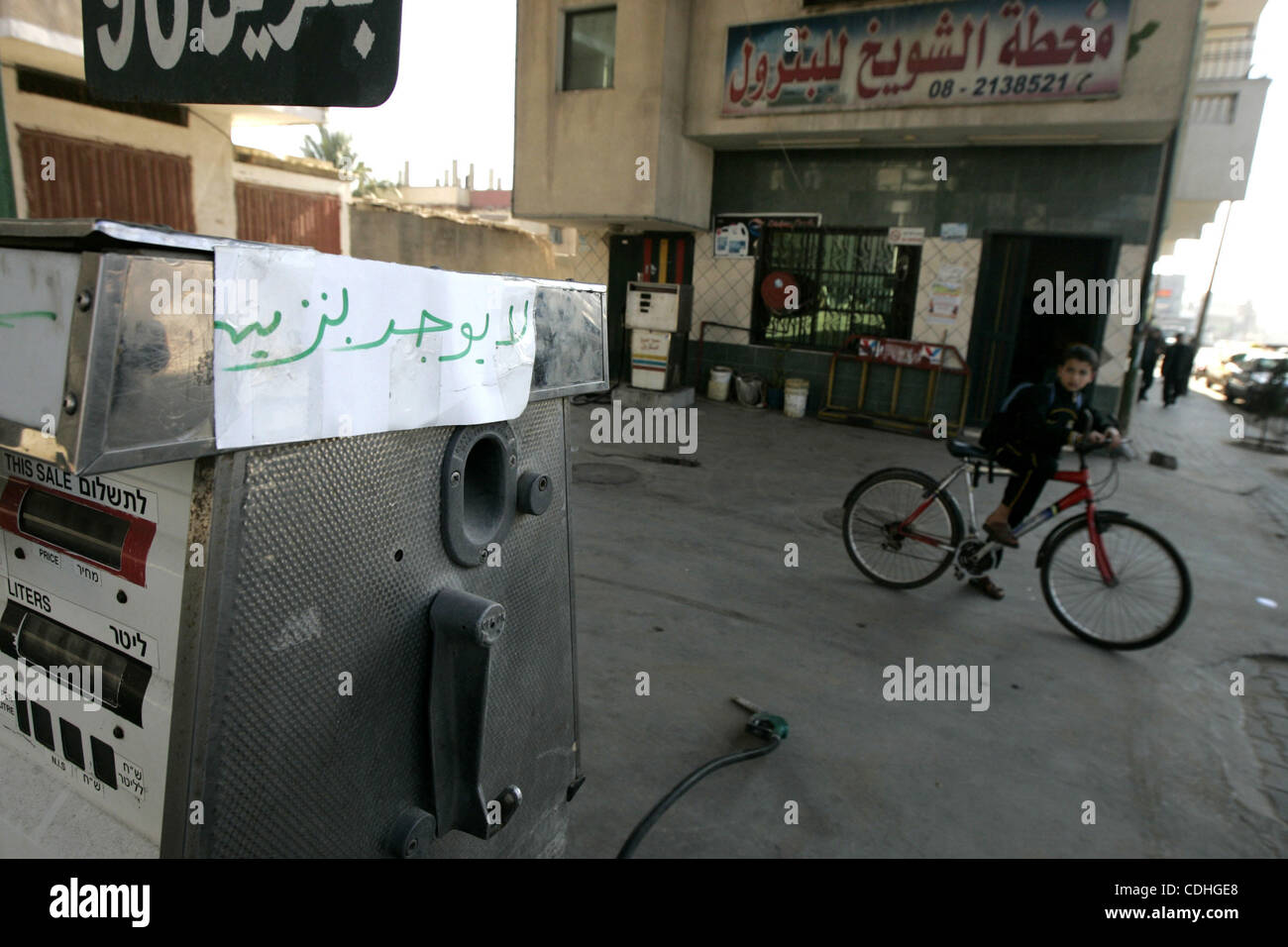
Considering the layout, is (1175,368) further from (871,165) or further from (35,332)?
(35,332)

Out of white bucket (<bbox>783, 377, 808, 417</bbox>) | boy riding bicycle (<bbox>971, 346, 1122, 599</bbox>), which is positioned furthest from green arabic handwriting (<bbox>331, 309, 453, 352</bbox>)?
white bucket (<bbox>783, 377, 808, 417</bbox>)

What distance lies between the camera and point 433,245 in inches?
704

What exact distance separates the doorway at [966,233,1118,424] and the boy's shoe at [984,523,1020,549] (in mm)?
6004

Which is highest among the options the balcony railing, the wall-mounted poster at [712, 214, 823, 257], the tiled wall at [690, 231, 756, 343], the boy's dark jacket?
the balcony railing

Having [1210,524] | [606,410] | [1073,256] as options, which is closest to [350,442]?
[1210,524]

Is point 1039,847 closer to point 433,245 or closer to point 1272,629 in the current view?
point 1272,629

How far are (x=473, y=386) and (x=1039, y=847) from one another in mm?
2425

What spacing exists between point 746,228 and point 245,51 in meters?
10.5

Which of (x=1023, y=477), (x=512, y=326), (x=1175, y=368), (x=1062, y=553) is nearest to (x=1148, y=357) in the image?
(x=1175, y=368)

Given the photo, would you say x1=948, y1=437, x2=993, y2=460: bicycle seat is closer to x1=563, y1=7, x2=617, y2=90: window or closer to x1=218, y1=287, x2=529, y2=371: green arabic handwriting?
x1=218, y1=287, x2=529, y2=371: green arabic handwriting

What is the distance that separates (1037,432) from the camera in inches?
169

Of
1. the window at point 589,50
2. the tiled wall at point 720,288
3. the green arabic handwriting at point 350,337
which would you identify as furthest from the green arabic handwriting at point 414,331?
the window at point 589,50

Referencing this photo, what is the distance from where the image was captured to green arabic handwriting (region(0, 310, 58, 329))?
37.3 inches
